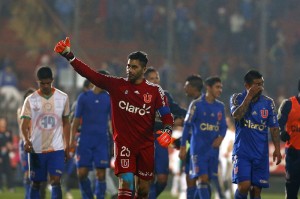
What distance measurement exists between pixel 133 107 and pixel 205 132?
4366 mm

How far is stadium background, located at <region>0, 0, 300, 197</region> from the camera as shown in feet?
97.4

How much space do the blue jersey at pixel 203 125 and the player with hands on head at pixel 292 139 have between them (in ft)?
6.05

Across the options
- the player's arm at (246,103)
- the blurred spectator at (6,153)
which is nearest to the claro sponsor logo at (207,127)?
the player's arm at (246,103)

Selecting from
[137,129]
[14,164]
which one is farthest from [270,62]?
[137,129]

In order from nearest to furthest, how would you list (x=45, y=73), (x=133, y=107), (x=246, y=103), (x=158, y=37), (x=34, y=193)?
(x=133, y=107), (x=246, y=103), (x=45, y=73), (x=34, y=193), (x=158, y=37)

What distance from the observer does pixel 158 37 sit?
3061 centimetres

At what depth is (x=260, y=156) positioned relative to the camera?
13.3m

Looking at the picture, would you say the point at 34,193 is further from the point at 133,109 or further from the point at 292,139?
the point at 292,139

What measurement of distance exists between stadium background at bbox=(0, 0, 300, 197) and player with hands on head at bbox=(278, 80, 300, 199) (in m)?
14.3

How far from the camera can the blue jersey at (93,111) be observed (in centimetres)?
1633

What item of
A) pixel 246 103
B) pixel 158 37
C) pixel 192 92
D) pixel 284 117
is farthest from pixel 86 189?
pixel 158 37

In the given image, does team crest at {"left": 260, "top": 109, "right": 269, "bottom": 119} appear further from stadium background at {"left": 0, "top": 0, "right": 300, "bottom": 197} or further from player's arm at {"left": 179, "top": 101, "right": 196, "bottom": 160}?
stadium background at {"left": 0, "top": 0, "right": 300, "bottom": 197}

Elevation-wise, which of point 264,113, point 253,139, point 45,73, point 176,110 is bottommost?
point 253,139

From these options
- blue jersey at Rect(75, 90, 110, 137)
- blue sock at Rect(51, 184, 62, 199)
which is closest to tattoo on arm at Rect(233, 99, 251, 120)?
blue sock at Rect(51, 184, 62, 199)
